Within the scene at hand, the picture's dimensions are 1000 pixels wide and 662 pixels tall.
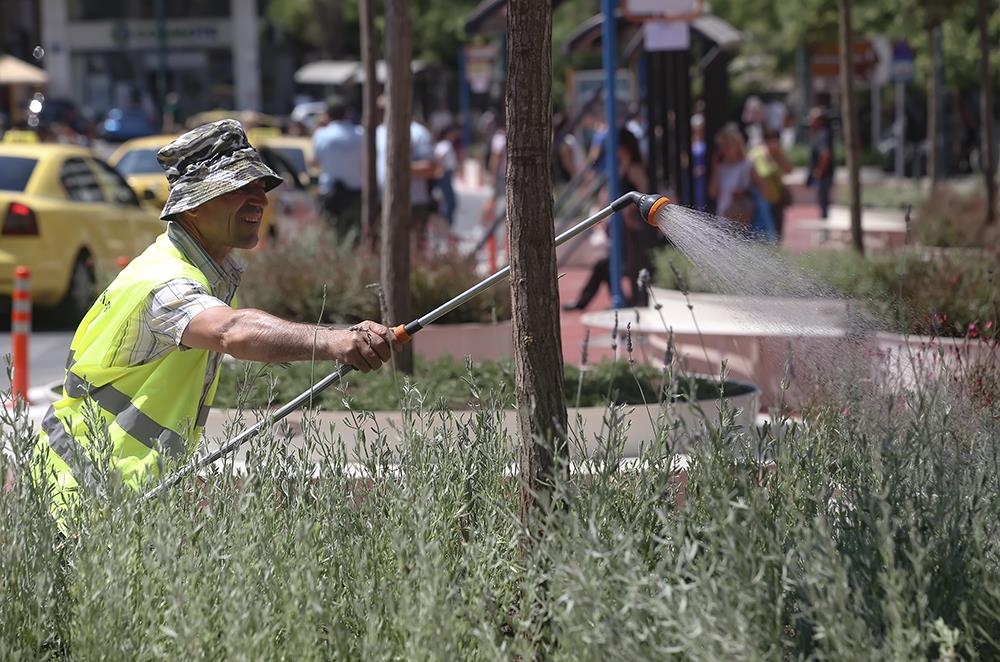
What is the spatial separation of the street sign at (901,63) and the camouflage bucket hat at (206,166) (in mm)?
23922

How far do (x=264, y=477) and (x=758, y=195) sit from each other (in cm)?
1322

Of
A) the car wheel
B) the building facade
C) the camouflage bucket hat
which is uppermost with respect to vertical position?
the building facade

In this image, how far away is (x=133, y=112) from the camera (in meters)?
57.8

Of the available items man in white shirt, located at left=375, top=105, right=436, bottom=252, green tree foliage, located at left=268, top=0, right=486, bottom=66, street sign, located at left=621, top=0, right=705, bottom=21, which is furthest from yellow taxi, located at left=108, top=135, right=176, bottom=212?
green tree foliage, located at left=268, top=0, right=486, bottom=66

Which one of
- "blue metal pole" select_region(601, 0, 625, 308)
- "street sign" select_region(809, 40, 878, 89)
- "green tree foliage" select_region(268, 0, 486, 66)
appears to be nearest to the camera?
"blue metal pole" select_region(601, 0, 625, 308)

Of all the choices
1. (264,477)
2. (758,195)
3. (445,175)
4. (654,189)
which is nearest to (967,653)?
(264,477)

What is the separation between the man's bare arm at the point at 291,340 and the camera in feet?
12.1

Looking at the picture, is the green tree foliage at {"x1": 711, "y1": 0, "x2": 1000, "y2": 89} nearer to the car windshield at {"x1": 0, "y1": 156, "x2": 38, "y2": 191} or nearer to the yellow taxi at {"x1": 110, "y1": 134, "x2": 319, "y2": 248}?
the yellow taxi at {"x1": 110, "y1": 134, "x2": 319, "y2": 248}

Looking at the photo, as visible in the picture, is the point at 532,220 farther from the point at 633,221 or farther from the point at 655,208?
the point at 633,221

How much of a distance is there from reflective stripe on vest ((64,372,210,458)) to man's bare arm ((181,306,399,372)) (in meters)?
0.31

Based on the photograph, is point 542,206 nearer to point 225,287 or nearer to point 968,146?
point 225,287

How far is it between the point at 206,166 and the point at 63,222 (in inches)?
414

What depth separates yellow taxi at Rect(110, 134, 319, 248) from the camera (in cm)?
1714

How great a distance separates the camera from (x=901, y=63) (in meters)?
26.9
